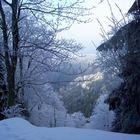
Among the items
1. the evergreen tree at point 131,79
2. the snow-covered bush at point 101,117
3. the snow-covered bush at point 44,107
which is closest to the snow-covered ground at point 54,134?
the evergreen tree at point 131,79

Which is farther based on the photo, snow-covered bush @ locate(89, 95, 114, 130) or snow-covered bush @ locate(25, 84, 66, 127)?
snow-covered bush @ locate(89, 95, 114, 130)

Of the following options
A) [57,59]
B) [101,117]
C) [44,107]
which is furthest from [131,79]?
[101,117]

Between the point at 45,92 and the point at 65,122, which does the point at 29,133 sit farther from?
the point at 65,122

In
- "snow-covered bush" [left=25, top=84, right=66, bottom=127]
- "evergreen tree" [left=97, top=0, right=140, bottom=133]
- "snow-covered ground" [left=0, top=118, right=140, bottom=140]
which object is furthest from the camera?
"snow-covered bush" [left=25, top=84, right=66, bottom=127]

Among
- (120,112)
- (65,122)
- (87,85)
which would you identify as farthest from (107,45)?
(87,85)

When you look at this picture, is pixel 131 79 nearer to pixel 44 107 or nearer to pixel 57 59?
pixel 57 59

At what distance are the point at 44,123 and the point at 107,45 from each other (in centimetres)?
1573

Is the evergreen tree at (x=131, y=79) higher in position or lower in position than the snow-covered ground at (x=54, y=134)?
higher

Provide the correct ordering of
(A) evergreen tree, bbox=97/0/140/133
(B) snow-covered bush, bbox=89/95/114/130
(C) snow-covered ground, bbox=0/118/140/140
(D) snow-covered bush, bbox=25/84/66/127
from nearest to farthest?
(C) snow-covered ground, bbox=0/118/140/140, (A) evergreen tree, bbox=97/0/140/133, (D) snow-covered bush, bbox=25/84/66/127, (B) snow-covered bush, bbox=89/95/114/130

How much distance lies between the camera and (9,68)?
46.6 feet

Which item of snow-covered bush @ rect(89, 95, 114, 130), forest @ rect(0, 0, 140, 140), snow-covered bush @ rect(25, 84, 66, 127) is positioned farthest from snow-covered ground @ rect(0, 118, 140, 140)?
snow-covered bush @ rect(89, 95, 114, 130)

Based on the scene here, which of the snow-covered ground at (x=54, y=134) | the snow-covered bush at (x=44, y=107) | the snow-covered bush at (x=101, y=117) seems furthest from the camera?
the snow-covered bush at (x=101, y=117)

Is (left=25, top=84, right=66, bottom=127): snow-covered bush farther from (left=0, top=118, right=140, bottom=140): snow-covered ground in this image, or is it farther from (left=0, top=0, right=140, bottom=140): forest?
(left=0, top=118, right=140, bottom=140): snow-covered ground

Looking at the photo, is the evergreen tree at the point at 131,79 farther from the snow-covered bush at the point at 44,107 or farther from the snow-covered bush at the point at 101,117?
the snow-covered bush at the point at 101,117
